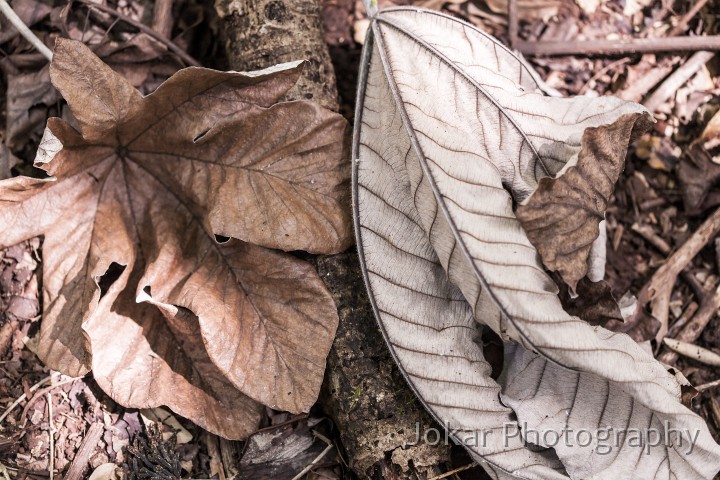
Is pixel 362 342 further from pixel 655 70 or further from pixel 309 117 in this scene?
pixel 655 70

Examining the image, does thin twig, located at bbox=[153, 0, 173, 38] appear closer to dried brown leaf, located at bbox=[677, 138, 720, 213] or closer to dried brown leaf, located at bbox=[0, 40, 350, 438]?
dried brown leaf, located at bbox=[0, 40, 350, 438]

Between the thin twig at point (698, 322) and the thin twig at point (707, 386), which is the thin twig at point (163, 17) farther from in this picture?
the thin twig at point (707, 386)

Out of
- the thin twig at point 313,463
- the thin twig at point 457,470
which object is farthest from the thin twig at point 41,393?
the thin twig at point 457,470

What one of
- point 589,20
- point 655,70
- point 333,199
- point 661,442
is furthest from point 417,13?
point 661,442

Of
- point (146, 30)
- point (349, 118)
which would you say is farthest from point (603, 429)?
point (146, 30)

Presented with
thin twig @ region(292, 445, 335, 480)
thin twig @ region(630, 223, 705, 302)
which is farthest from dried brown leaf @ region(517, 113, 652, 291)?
thin twig @ region(292, 445, 335, 480)

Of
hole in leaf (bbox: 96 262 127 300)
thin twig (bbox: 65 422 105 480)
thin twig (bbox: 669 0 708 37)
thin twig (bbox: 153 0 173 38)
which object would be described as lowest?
thin twig (bbox: 65 422 105 480)
